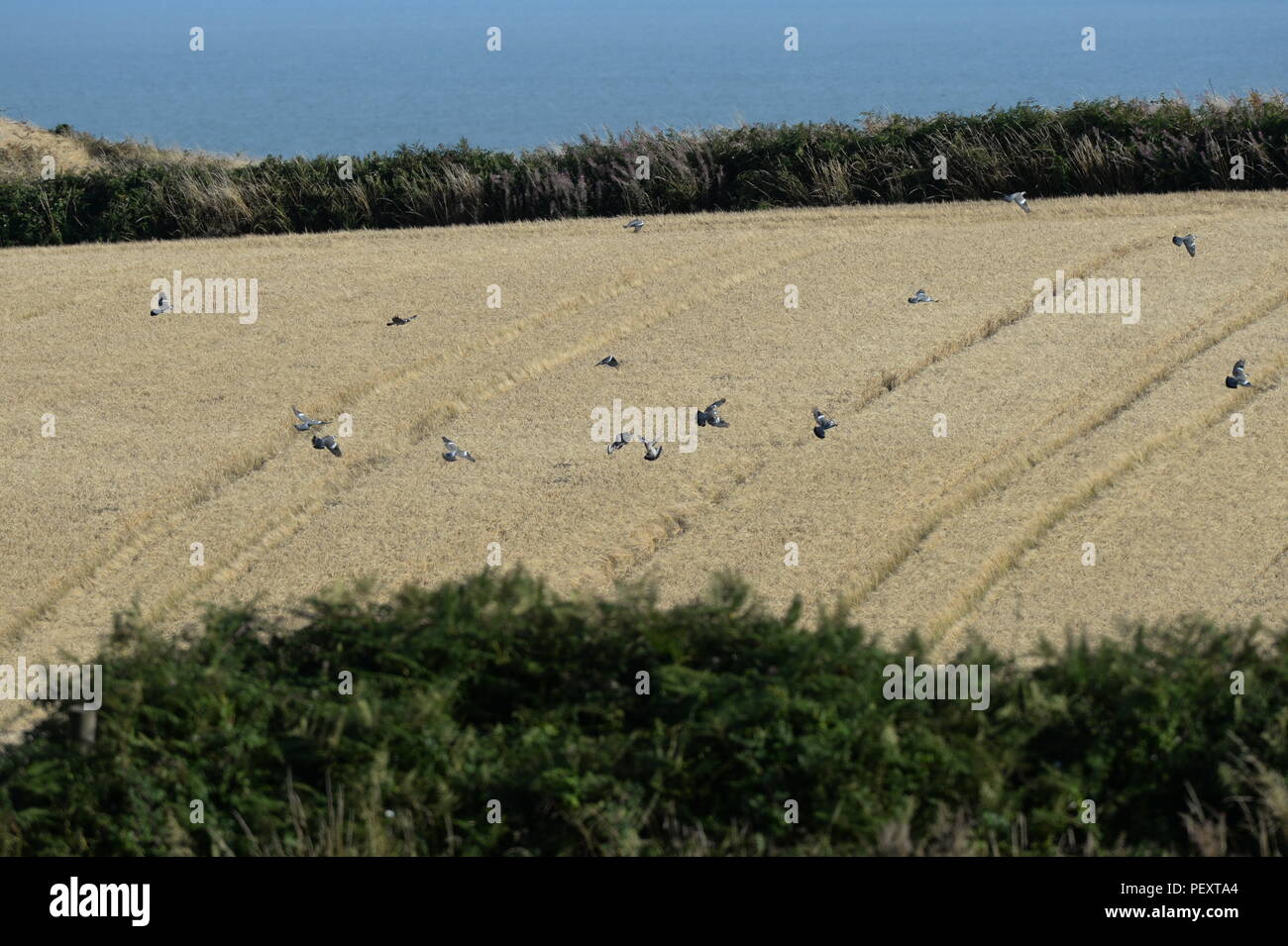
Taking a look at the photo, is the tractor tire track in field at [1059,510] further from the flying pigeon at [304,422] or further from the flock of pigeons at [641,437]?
the flying pigeon at [304,422]

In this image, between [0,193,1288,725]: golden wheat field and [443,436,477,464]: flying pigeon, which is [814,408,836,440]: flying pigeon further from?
[443,436,477,464]: flying pigeon

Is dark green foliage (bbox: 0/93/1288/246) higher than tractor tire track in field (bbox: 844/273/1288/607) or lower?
higher

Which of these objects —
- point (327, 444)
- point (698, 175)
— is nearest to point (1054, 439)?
point (327, 444)

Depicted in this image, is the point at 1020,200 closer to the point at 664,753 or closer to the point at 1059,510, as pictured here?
the point at 1059,510

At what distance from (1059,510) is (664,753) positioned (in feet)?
27.2

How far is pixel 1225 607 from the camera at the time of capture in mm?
12859

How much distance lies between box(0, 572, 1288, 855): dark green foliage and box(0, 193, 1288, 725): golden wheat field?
461 cm

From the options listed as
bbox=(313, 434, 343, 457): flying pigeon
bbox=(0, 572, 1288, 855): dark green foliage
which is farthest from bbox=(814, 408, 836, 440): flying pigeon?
bbox=(0, 572, 1288, 855): dark green foliage

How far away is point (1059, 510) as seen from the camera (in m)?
15.2

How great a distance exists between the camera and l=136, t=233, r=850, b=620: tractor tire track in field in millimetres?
15203

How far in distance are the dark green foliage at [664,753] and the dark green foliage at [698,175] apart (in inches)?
804

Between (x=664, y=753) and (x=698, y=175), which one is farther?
(x=698, y=175)

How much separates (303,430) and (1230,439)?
11085 mm
